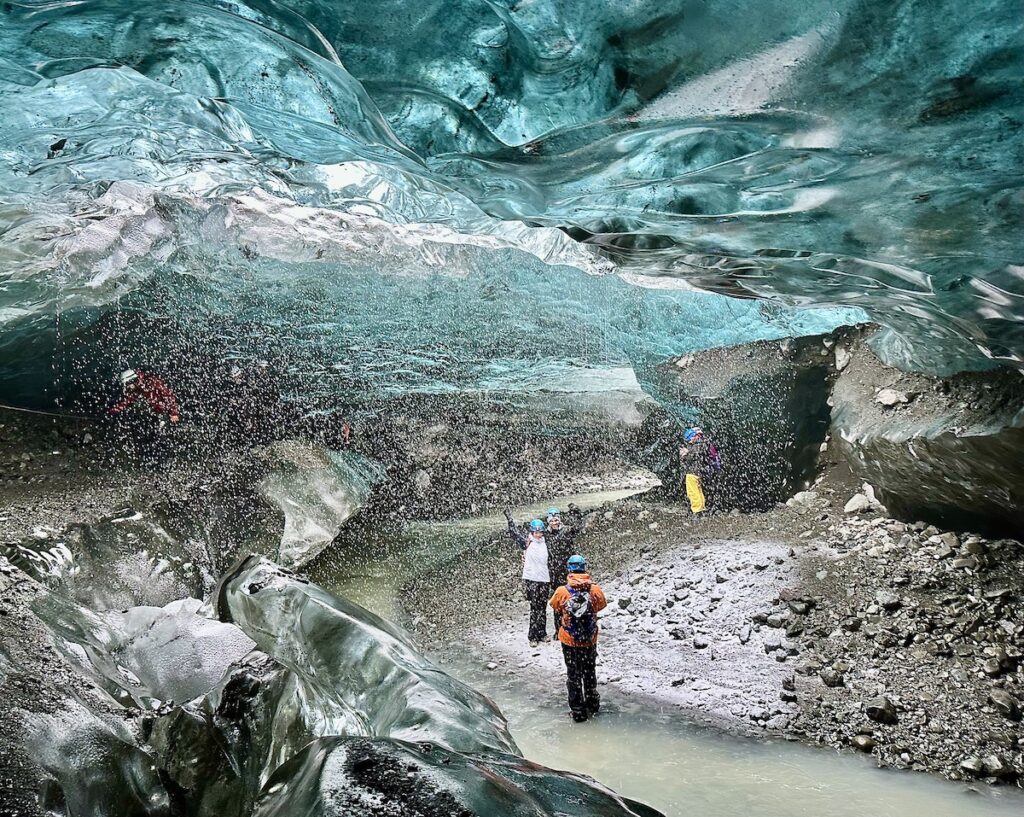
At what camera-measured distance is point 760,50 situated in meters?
2.80

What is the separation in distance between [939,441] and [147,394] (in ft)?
26.4

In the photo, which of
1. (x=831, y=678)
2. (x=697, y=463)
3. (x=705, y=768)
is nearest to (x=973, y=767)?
(x=831, y=678)

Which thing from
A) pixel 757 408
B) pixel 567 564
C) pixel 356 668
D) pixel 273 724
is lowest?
pixel 567 564

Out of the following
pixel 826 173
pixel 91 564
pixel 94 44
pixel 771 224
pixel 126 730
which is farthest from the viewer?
pixel 91 564

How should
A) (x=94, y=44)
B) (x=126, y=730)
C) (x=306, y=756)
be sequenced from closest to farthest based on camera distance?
(x=306, y=756), (x=126, y=730), (x=94, y=44)

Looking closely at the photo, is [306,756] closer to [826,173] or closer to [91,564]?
[826,173]

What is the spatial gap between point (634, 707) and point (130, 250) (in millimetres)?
5425

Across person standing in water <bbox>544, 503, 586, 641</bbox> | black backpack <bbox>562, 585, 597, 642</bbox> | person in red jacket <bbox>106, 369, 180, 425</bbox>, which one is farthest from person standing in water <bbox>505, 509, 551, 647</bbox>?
person in red jacket <bbox>106, 369, 180, 425</bbox>

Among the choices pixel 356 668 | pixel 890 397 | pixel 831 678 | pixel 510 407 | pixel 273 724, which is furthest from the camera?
pixel 510 407

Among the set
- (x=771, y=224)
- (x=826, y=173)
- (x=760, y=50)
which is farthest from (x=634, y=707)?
(x=760, y=50)

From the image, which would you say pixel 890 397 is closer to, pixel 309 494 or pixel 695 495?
pixel 695 495

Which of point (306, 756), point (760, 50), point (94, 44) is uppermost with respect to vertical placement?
point (94, 44)

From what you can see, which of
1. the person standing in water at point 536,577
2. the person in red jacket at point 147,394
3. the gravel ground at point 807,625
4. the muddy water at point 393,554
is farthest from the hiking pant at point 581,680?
the person in red jacket at point 147,394

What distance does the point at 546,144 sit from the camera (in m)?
3.60
